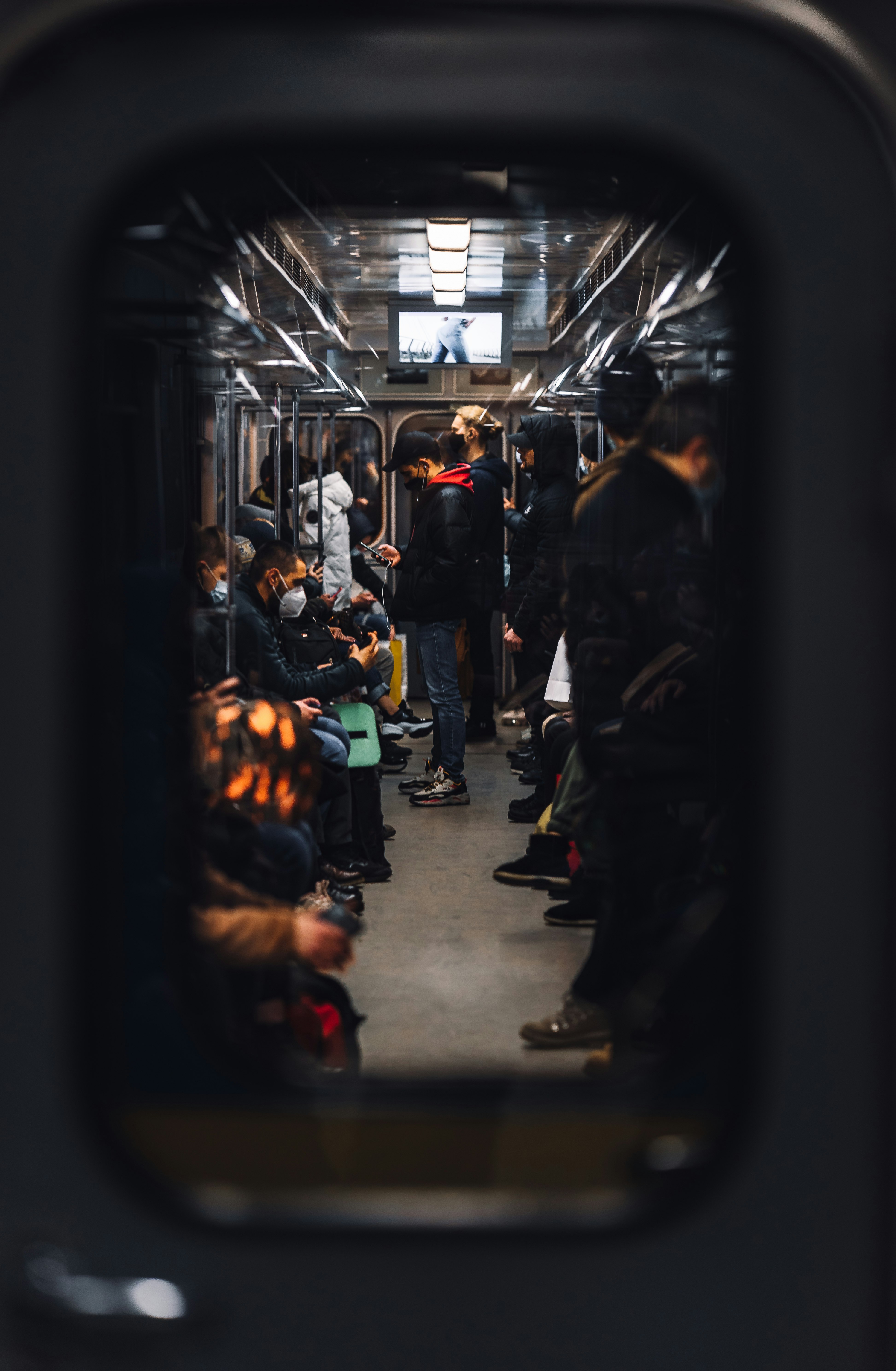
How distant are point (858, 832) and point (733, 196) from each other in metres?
0.55

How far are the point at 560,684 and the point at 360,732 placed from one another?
1.05 metres

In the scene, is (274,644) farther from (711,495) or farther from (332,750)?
(711,495)

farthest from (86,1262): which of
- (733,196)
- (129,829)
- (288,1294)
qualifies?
(733,196)

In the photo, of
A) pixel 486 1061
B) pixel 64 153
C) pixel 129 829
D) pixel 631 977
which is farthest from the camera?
pixel 486 1061

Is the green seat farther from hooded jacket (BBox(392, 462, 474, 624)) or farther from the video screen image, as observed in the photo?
the video screen image

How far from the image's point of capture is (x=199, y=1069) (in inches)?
44.8

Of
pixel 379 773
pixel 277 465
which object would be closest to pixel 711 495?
pixel 379 773

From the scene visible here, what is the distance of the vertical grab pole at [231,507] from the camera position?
8.27 feet

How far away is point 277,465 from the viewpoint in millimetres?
4734

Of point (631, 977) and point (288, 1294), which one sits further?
point (631, 977)

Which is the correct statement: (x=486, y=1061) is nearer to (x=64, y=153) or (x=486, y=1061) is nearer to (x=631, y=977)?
(x=631, y=977)

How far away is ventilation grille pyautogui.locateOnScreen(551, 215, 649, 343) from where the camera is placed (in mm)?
2945

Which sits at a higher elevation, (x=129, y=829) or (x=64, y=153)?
(x=64, y=153)

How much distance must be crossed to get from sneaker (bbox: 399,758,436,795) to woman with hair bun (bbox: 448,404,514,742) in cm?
81
